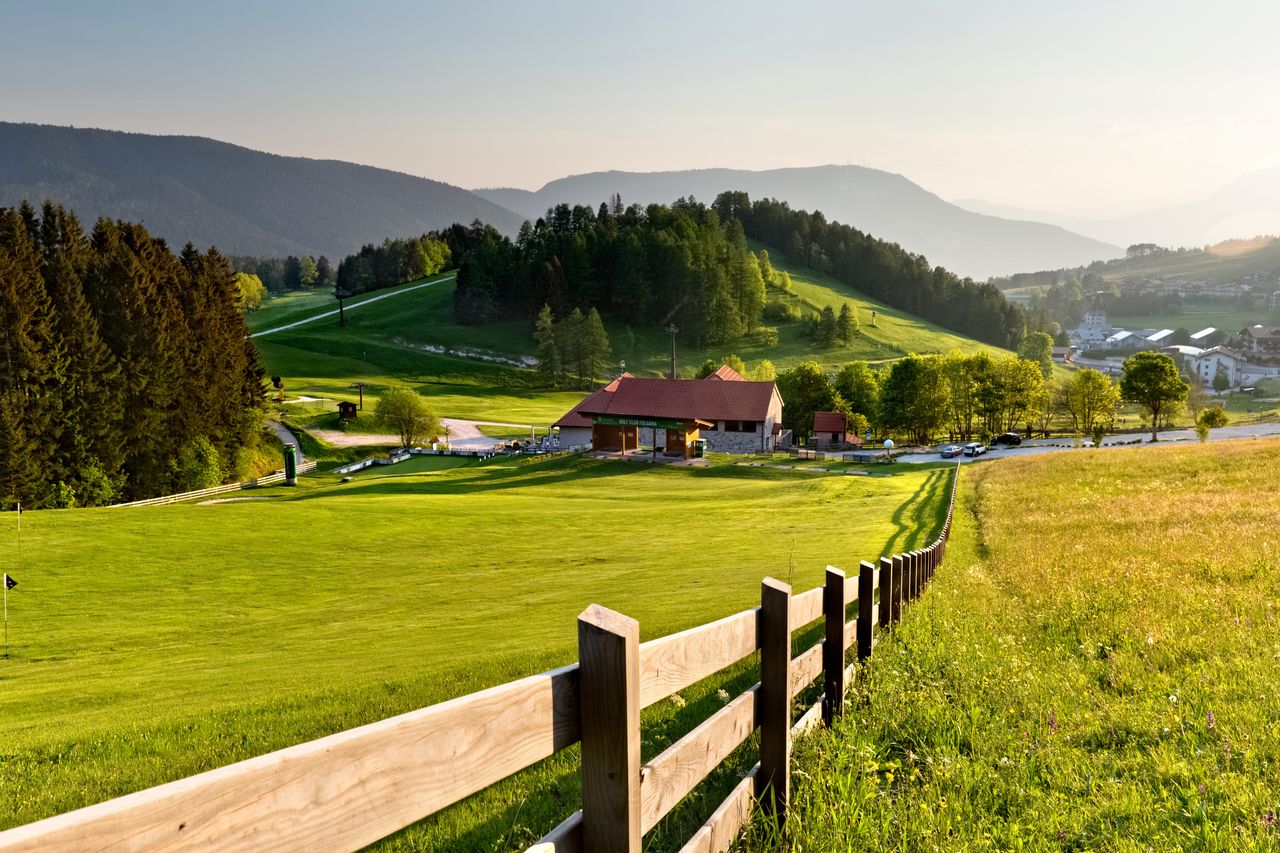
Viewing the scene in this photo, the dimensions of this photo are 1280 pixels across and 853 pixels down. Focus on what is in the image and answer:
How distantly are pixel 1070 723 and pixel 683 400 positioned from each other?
207 ft

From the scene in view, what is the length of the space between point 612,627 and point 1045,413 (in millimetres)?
117731

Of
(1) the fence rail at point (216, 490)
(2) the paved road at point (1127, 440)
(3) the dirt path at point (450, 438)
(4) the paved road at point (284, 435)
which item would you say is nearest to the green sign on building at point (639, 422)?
(3) the dirt path at point (450, 438)

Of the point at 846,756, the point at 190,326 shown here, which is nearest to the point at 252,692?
the point at 846,756

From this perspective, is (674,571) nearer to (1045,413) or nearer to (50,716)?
(50,716)

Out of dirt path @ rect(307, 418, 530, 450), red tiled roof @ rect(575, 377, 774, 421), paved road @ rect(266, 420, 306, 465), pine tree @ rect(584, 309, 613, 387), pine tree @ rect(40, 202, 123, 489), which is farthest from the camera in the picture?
pine tree @ rect(584, 309, 613, 387)

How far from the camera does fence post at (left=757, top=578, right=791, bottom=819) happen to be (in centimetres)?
436

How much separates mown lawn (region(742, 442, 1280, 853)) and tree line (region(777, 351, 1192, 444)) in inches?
2946

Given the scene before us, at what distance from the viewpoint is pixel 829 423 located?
81.1m

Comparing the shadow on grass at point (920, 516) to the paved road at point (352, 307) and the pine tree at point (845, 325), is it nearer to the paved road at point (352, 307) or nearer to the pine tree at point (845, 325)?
the pine tree at point (845, 325)

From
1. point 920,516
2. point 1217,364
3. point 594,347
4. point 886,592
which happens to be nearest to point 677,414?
point 920,516

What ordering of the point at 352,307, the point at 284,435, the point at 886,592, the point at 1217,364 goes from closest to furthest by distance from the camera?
the point at 886,592 → the point at 284,435 → the point at 352,307 → the point at 1217,364

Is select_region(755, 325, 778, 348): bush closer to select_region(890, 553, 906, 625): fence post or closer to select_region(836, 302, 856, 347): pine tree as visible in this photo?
select_region(836, 302, 856, 347): pine tree

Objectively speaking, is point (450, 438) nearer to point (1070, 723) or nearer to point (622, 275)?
point (622, 275)

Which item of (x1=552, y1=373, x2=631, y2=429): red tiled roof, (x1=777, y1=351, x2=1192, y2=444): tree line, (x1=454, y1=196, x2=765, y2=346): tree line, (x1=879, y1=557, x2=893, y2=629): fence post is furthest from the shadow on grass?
(x1=454, y1=196, x2=765, y2=346): tree line
